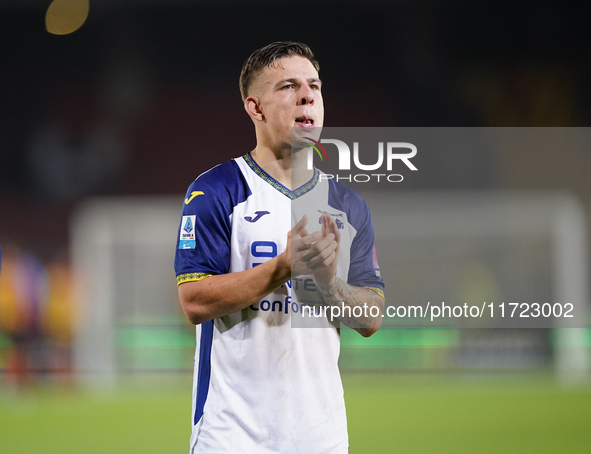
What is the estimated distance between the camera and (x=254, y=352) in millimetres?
1494

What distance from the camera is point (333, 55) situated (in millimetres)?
8016

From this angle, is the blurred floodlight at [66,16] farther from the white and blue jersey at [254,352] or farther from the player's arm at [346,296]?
the player's arm at [346,296]

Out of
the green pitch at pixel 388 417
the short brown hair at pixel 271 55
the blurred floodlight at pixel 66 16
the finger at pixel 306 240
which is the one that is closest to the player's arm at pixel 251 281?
the finger at pixel 306 240

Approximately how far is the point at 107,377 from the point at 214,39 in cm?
480

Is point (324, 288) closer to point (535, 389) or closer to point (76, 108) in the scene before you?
point (535, 389)

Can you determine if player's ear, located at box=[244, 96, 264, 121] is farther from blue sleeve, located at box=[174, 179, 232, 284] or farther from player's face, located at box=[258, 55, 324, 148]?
blue sleeve, located at box=[174, 179, 232, 284]

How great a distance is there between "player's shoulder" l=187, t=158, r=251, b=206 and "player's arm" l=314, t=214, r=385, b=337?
298 mm

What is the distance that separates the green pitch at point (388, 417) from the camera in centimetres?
468

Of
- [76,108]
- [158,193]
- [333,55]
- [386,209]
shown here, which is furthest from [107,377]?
[386,209]

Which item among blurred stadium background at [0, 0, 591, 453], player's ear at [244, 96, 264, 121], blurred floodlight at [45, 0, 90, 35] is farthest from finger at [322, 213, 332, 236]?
blurred floodlight at [45, 0, 90, 35]

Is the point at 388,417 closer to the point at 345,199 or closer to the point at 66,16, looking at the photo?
the point at 345,199

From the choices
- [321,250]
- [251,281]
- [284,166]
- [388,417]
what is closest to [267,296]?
[251,281]

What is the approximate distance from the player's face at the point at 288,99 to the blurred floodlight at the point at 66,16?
23.3 feet

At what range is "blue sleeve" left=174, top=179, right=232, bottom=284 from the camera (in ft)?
4.79
